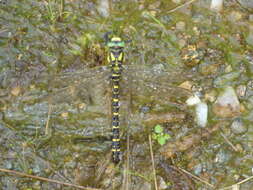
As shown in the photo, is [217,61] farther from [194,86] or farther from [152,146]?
[152,146]

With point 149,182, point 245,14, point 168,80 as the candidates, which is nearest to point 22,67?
point 168,80

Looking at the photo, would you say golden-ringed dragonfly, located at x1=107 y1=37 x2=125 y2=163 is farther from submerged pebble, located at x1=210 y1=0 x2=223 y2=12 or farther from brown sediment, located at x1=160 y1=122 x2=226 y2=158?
submerged pebble, located at x1=210 y1=0 x2=223 y2=12

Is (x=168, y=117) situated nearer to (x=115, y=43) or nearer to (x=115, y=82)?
(x=115, y=82)

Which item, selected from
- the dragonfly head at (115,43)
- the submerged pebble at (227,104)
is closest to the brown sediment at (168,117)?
the submerged pebble at (227,104)

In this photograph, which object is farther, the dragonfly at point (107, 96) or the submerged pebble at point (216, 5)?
the submerged pebble at point (216, 5)

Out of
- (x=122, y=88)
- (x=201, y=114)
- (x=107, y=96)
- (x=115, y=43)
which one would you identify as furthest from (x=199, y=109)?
(x=115, y=43)

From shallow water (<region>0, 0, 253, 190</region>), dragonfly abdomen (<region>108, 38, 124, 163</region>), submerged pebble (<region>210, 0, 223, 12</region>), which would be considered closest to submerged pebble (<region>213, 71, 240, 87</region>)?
shallow water (<region>0, 0, 253, 190</region>)

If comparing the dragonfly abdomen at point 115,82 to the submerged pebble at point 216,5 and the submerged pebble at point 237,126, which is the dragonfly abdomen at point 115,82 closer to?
the submerged pebble at point 216,5
